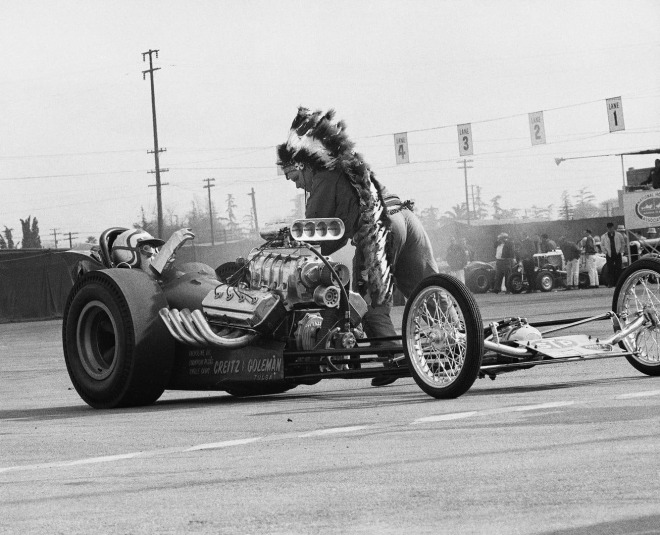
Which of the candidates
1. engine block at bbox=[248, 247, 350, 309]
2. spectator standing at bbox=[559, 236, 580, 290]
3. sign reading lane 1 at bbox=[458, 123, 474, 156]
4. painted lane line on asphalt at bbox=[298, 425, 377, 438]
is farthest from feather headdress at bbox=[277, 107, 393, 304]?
sign reading lane 1 at bbox=[458, 123, 474, 156]

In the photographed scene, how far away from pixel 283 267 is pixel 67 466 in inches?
130

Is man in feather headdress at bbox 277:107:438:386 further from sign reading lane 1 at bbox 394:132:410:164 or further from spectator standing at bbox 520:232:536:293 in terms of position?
sign reading lane 1 at bbox 394:132:410:164

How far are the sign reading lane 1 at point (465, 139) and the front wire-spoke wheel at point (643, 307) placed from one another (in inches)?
1760

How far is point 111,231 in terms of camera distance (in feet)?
35.1

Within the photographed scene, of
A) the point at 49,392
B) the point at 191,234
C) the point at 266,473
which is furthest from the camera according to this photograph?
the point at 49,392

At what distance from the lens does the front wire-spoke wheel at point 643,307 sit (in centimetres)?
946

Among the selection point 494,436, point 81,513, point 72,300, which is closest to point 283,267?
point 72,300

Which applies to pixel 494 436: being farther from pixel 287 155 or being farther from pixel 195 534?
pixel 287 155

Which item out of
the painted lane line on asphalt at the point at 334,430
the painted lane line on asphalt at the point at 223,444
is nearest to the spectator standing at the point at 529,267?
the painted lane line on asphalt at the point at 334,430

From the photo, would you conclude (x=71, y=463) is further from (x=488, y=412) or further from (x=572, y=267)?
(x=572, y=267)

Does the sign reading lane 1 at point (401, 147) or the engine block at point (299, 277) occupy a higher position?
the sign reading lane 1 at point (401, 147)

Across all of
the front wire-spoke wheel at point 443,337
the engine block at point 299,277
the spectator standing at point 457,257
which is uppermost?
the spectator standing at point 457,257

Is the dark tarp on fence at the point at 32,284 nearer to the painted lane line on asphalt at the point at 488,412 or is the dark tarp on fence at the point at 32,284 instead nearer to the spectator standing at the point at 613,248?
the spectator standing at the point at 613,248

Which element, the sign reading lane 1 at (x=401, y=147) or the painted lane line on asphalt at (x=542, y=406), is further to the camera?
the sign reading lane 1 at (x=401, y=147)
